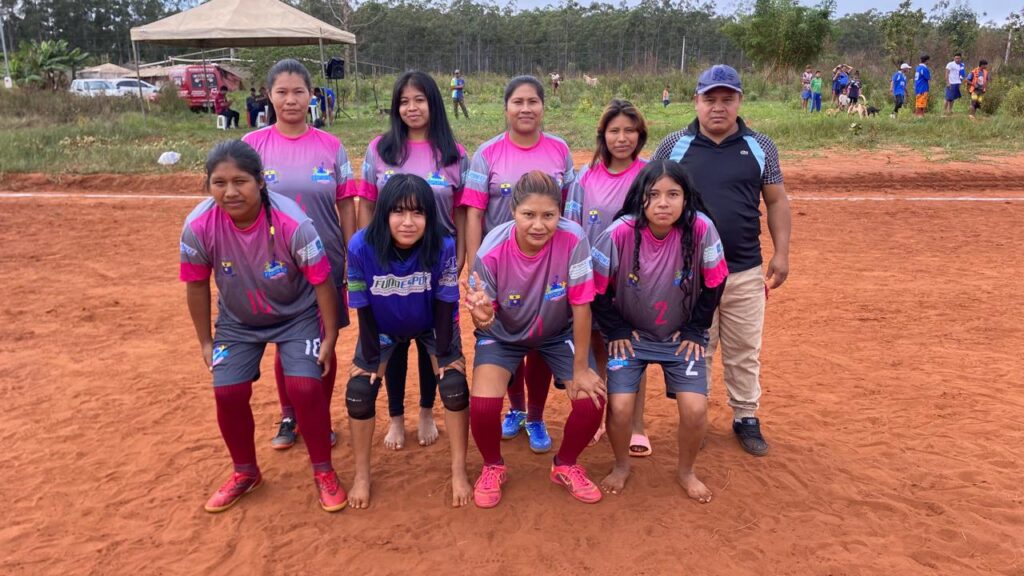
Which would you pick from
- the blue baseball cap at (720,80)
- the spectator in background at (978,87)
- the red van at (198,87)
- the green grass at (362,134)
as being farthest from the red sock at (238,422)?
the red van at (198,87)

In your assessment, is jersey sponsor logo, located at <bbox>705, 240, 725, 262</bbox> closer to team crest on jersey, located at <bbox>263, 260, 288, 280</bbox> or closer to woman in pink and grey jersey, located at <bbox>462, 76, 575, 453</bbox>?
woman in pink and grey jersey, located at <bbox>462, 76, 575, 453</bbox>

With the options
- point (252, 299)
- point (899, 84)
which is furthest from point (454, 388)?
point (899, 84)

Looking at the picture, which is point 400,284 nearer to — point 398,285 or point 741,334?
point 398,285

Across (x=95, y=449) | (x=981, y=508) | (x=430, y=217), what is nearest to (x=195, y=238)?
(x=430, y=217)

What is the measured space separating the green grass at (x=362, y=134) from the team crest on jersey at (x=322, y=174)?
430 inches

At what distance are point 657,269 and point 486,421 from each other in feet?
3.54

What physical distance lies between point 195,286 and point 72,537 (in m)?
1.26

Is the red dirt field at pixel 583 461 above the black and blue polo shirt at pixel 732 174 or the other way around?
the other way around

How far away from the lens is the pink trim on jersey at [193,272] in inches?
125

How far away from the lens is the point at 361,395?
3.33m

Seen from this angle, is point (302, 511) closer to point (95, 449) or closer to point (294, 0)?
point (95, 449)

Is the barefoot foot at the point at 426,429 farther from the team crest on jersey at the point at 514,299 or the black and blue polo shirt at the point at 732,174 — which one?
the black and blue polo shirt at the point at 732,174

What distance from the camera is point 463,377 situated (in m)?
3.38

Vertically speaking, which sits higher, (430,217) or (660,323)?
(430,217)
